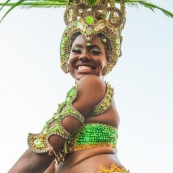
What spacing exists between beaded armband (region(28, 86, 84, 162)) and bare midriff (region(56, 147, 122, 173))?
9 cm

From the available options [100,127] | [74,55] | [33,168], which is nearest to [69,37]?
[74,55]

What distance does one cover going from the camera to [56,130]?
369 cm

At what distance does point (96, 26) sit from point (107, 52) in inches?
11.2

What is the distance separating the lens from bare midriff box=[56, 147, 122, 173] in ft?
12.2

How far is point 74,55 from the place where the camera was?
14.1ft

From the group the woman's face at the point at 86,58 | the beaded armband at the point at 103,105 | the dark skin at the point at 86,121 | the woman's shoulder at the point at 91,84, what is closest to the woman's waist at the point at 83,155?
the dark skin at the point at 86,121

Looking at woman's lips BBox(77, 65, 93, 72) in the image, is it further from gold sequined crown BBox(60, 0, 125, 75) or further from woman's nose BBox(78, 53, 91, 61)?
gold sequined crown BBox(60, 0, 125, 75)

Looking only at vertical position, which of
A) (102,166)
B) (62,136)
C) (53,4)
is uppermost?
(53,4)

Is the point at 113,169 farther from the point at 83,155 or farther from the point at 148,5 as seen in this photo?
the point at 148,5

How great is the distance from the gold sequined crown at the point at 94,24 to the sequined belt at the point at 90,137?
0.81m

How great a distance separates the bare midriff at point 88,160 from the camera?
372cm

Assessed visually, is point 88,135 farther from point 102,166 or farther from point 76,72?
point 76,72

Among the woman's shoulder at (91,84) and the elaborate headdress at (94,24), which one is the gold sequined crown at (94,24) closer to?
the elaborate headdress at (94,24)

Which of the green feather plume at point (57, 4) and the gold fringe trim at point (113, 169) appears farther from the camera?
the green feather plume at point (57, 4)
